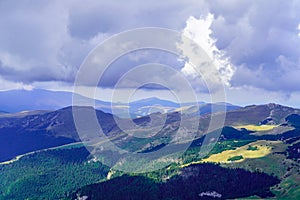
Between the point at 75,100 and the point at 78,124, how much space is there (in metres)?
7.90

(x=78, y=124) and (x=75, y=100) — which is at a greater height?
(x=75, y=100)

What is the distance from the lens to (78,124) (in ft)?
252

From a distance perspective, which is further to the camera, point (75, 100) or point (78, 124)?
point (75, 100)

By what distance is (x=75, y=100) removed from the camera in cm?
8300
